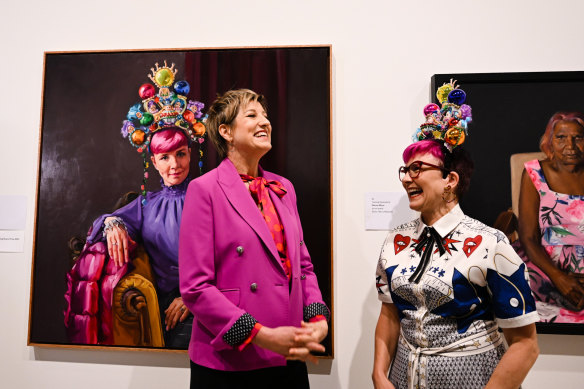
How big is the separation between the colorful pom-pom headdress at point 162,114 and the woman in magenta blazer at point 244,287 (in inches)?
20.4

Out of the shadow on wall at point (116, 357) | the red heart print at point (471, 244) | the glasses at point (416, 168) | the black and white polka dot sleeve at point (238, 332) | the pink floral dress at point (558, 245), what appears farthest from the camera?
the shadow on wall at point (116, 357)

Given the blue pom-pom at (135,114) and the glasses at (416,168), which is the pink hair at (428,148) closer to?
the glasses at (416,168)

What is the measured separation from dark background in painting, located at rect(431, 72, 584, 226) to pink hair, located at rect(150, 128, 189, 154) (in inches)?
44.0

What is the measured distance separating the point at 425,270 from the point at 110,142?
1.44 metres

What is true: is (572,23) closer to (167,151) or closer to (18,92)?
(167,151)

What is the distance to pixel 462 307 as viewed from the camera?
1.24 metres

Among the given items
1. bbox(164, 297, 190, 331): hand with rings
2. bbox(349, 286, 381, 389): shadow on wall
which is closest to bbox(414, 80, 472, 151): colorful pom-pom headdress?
bbox(349, 286, 381, 389): shadow on wall

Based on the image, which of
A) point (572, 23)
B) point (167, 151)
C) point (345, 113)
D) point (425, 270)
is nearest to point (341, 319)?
point (425, 270)

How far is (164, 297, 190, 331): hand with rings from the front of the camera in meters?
1.77

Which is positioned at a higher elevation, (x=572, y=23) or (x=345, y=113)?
(x=572, y=23)

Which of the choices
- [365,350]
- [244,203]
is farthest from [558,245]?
[244,203]

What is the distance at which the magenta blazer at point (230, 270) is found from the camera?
1.22 meters

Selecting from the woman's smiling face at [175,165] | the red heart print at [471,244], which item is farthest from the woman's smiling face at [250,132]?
the red heart print at [471,244]

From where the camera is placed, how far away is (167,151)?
183 cm
